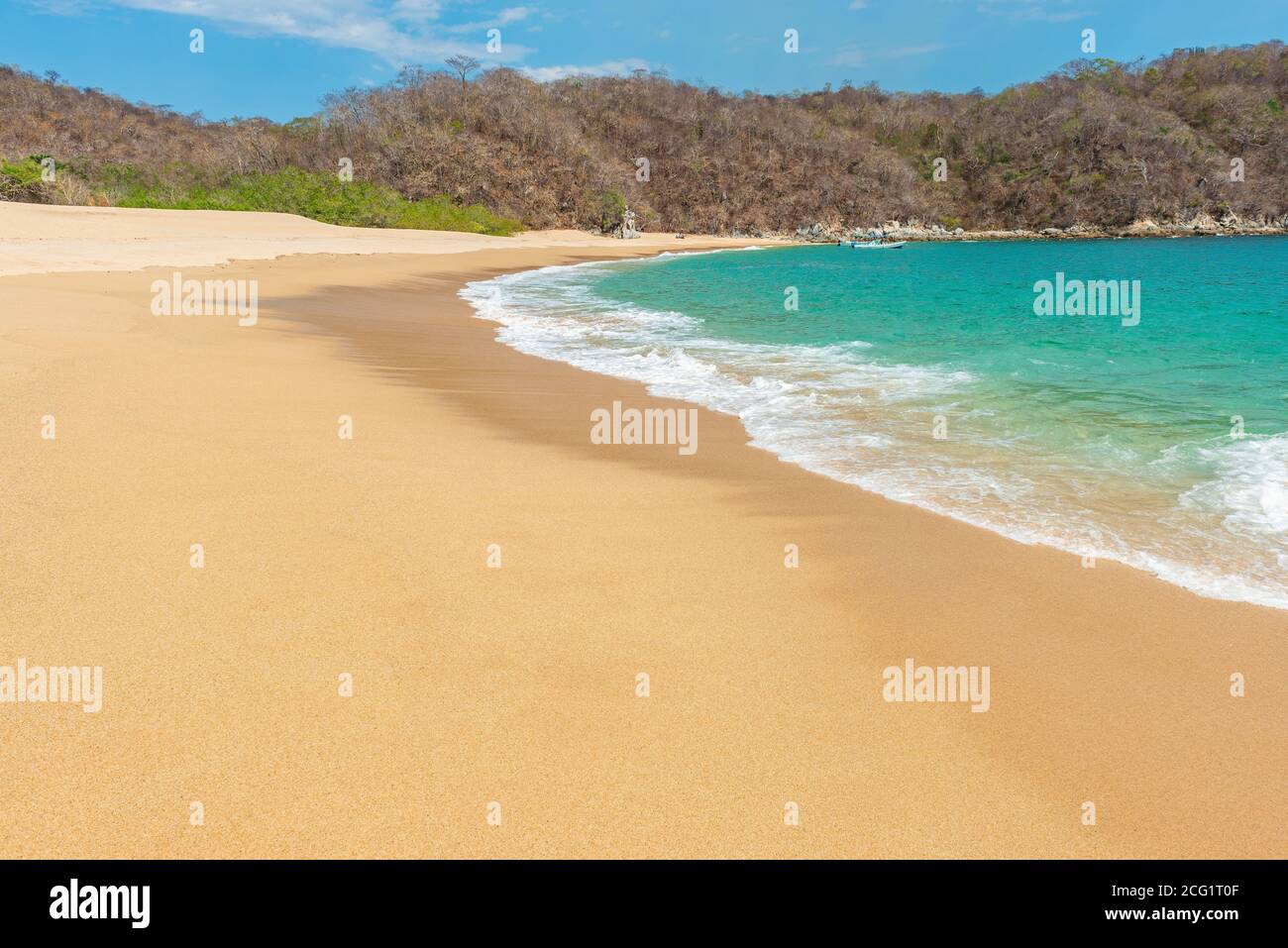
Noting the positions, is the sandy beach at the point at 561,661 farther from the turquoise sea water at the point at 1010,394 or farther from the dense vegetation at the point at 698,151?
the dense vegetation at the point at 698,151

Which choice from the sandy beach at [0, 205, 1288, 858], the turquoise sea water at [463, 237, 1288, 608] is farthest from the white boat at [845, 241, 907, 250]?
the sandy beach at [0, 205, 1288, 858]

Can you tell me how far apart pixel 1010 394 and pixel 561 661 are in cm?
A: 844

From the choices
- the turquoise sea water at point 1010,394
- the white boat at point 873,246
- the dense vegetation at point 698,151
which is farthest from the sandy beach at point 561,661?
the white boat at point 873,246

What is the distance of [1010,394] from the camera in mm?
9805

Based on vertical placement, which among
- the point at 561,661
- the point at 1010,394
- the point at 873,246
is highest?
the point at 873,246

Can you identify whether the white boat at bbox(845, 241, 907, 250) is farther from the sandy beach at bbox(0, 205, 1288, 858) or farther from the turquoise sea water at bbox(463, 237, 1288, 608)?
the sandy beach at bbox(0, 205, 1288, 858)

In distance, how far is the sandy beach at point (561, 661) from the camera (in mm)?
2518

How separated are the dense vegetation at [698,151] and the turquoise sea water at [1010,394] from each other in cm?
3600

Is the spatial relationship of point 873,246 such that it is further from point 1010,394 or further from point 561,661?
point 561,661

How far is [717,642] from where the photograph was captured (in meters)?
3.65

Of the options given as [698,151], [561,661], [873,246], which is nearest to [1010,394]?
[561,661]

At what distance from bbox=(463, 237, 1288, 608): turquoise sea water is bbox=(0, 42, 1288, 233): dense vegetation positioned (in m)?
36.0

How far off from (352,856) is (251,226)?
39.1 metres
